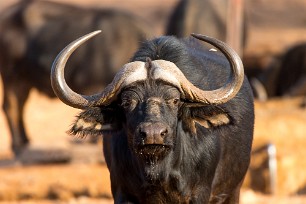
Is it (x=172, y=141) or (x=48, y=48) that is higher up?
(x=48, y=48)

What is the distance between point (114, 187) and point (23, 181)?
242 inches

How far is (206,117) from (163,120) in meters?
0.67

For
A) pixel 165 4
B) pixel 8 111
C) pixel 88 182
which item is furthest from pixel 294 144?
pixel 165 4

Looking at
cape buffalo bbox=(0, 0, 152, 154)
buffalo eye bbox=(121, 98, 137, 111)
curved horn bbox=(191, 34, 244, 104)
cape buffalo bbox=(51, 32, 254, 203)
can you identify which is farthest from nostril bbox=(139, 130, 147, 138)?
cape buffalo bbox=(0, 0, 152, 154)

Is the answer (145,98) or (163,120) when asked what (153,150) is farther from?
(145,98)

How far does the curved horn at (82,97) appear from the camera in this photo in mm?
8078

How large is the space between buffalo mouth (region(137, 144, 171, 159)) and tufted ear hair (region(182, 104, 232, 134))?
48 cm

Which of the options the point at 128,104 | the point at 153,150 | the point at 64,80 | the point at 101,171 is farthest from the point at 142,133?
the point at 101,171

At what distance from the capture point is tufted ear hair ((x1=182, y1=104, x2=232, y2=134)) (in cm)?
840

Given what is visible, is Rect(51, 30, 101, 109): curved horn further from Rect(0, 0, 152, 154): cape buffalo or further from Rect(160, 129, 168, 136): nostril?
Rect(0, 0, 152, 154): cape buffalo

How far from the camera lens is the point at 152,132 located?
762 centimetres

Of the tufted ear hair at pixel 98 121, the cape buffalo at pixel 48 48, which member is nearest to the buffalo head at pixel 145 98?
the tufted ear hair at pixel 98 121

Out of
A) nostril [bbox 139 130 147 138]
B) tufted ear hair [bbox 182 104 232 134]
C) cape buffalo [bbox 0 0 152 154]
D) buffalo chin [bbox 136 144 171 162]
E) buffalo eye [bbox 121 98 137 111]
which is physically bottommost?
buffalo chin [bbox 136 144 171 162]

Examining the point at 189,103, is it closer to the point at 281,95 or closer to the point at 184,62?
the point at 184,62
